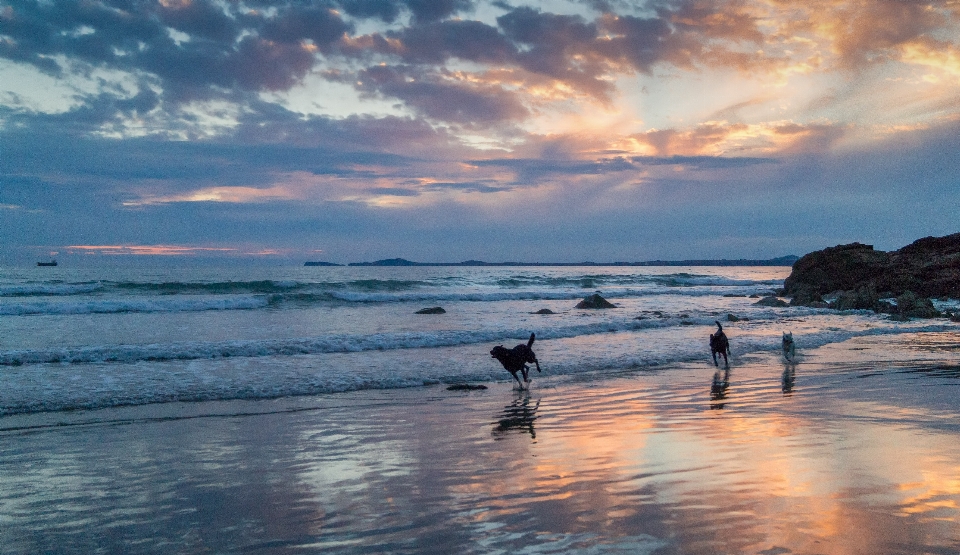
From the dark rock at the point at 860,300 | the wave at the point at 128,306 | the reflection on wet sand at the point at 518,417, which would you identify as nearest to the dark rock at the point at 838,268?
the dark rock at the point at 860,300

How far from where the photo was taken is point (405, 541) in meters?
4.32

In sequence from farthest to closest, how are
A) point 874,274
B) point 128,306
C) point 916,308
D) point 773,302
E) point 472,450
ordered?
point 874,274 → point 773,302 → point 128,306 → point 916,308 → point 472,450

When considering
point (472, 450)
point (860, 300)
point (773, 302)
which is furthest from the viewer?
point (773, 302)

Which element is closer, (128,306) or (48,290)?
(128,306)

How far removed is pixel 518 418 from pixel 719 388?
4.70 metres

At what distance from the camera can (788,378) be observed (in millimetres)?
12492

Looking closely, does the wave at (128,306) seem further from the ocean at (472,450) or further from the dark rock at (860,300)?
the dark rock at (860,300)

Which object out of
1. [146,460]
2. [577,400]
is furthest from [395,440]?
[577,400]

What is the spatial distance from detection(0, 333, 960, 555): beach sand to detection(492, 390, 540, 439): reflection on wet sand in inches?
1.6

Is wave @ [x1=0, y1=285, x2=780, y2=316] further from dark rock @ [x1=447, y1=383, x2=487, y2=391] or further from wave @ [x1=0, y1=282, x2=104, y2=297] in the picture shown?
dark rock @ [x1=447, y1=383, x2=487, y2=391]

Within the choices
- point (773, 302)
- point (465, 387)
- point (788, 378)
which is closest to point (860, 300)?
point (773, 302)

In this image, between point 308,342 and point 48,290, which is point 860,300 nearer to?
point 308,342

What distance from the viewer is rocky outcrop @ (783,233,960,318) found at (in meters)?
34.2

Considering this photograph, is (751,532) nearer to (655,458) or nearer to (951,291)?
(655,458)
